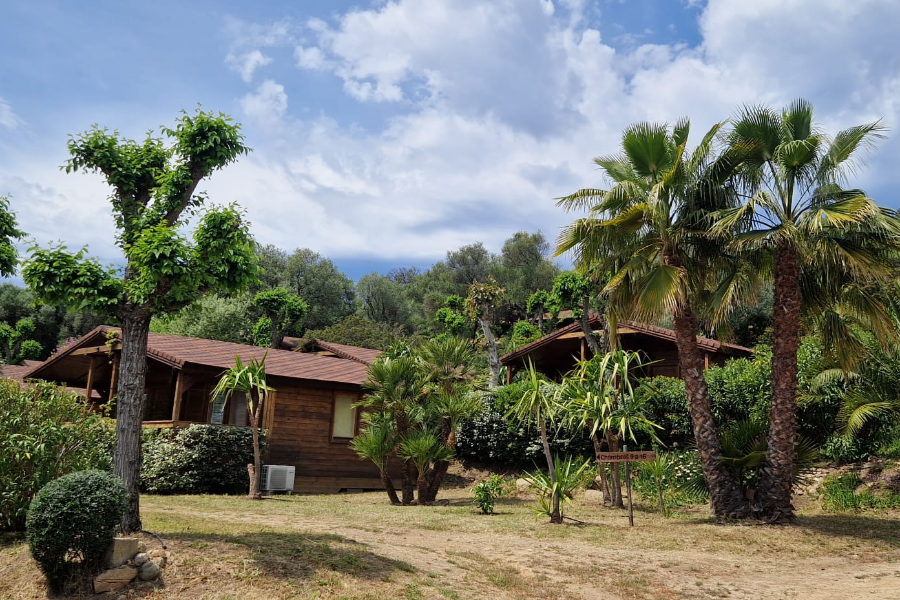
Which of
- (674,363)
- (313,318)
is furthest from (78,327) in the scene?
(674,363)

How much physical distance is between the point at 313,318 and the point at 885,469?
45300 mm

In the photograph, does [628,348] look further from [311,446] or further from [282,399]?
[282,399]

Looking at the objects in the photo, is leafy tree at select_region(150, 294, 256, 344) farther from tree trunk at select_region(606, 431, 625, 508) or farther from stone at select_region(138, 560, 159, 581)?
stone at select_region(138, 560, 159, 581)

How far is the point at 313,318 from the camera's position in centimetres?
5534

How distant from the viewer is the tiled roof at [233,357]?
1894 cm

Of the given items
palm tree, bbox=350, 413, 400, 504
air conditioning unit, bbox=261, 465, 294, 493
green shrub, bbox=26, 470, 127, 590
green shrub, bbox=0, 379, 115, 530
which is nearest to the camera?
green shrub, bbox=26, 470, 127, 590

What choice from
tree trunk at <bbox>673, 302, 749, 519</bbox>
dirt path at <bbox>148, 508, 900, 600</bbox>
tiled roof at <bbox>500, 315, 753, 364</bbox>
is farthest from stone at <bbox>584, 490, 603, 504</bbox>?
dirt path at <bbox>148, 508, 900, 600</bbox>

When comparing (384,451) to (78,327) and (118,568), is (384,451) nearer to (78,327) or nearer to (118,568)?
(118,568)

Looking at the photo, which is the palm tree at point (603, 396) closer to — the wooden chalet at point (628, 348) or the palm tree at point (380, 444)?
the palm tree at point (380, 444)

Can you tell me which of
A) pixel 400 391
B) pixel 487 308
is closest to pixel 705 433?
pixel 400 391

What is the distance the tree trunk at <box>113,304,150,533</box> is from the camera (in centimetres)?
786

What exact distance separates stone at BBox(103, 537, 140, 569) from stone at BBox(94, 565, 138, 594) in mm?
79

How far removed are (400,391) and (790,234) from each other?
28.5 ft

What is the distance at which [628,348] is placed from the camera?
85.7 feet
